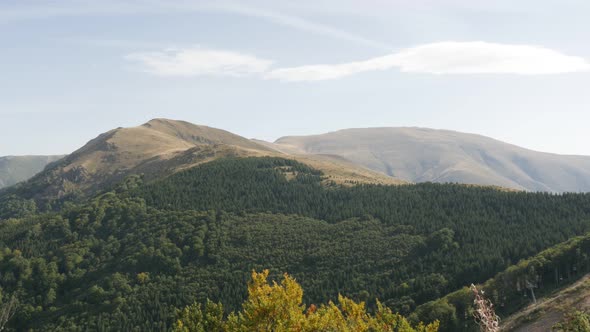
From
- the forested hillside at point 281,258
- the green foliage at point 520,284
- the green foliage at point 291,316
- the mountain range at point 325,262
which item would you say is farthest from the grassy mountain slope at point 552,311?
the forested hillside at point 281,258

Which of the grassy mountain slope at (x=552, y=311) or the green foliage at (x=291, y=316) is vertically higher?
the green foliage at (x=291, y=316)

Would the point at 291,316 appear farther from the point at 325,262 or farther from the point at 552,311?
the point at 325,262

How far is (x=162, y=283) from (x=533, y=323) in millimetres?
125127

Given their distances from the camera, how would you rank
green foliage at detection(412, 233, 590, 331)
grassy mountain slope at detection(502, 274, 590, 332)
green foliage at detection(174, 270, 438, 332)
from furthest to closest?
green foliage at detection(412, 233, 590, 331)
grassy mountain slope at detection(502, 274, 590, 332)
green foliage at detection(174, 270, 438, 332)

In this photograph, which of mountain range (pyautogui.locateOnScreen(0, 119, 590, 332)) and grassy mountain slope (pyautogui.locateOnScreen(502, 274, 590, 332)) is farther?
mountain range (pyautogui.locateOnScreen(0, 119, 590, 332))

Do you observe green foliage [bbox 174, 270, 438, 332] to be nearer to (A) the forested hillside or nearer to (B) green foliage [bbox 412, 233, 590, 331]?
(B) green foliage [bbox 412, 233, 590, 331]

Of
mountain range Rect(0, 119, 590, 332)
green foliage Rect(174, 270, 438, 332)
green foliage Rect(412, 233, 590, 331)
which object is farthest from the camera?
mountain range Rect(0, 119, 590, 332)

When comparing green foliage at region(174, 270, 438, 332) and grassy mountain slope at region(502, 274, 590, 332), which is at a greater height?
green foliage at region(174, 270, 438, 332)

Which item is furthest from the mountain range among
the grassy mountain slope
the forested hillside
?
the grassy mountain slope

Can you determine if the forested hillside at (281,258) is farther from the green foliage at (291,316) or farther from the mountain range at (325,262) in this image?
the green foliage at (291,316)

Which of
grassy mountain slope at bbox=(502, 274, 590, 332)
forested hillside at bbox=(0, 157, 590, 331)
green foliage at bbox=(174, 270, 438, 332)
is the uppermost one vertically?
green foliage at bbox=(174, 270, 438, 332)

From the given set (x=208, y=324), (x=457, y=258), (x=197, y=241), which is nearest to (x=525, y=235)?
(x=457, y=258)

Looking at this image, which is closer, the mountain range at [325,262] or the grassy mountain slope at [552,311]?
the grassy mountain slope at [552,311]

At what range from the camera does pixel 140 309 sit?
144750mm
